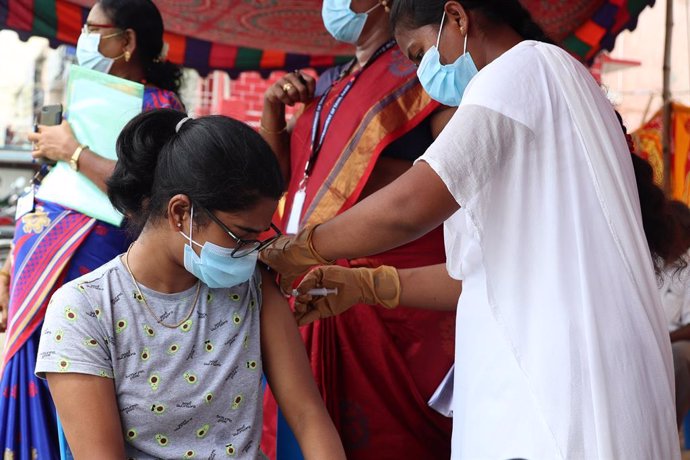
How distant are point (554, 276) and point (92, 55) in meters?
1.91

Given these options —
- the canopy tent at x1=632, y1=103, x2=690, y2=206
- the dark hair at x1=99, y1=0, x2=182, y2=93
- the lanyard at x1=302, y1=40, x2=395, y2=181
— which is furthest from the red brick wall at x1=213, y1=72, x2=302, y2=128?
the lanyard at x1=302, y1=40, x2=395, y2=181

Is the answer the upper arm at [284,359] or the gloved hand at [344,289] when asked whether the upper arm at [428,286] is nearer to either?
the gloved hand at [344,289]

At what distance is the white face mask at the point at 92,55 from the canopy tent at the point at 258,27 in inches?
52.0

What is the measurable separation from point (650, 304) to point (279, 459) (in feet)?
3.89

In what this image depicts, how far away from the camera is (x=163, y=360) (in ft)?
6.36

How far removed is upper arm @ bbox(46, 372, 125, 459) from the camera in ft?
5.84

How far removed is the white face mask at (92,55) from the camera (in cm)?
296

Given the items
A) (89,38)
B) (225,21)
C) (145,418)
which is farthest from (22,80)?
(145,418)

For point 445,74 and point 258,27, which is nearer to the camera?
point 445,74

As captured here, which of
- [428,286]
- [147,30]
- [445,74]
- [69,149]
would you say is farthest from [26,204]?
[445,74]

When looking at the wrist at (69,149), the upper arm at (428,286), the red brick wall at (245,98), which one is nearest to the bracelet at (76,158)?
the wrist at (69,149)

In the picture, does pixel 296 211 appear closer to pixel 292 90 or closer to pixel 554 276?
pixel 292 90

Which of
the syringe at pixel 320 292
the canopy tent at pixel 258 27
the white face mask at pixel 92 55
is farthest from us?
the canopy tent at pixel 258 27

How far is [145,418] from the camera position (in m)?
1.90
